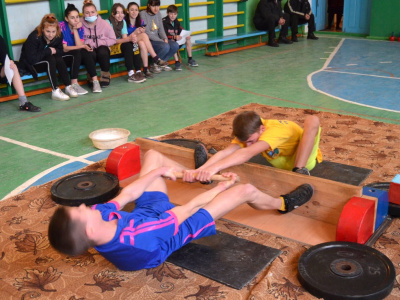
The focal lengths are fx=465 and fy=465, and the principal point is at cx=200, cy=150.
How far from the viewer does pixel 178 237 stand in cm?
216

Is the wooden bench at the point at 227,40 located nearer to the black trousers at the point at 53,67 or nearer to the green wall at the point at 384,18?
the green wall at the point at 384,18

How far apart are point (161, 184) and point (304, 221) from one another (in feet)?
2.68

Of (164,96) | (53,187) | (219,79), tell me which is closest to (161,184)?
(53,187)

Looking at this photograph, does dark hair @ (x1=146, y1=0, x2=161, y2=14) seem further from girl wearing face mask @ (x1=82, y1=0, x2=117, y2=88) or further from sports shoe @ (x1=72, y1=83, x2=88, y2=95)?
sports shoe @ (x1=72, y1=83, x2=88, y2=95)

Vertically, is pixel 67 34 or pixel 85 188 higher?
pixel 67 34

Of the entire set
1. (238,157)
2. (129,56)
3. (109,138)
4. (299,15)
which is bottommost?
(109,138)

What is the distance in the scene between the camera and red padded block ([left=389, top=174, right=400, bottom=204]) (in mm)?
2551

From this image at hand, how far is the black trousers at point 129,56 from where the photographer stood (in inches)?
245

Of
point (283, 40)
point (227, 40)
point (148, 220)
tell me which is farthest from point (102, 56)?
point (283, 40)

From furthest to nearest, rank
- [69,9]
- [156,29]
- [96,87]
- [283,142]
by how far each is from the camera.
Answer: [156,29] → [96,87] → [69,9] → [283,142]

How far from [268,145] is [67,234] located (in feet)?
4.22

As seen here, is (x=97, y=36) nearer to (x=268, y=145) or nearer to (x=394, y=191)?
(x=268, y=145)

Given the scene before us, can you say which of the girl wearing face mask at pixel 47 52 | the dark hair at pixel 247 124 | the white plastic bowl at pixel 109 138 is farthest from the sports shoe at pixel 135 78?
the dark hair at pixel 247 124

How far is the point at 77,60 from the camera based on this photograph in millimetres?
5582
